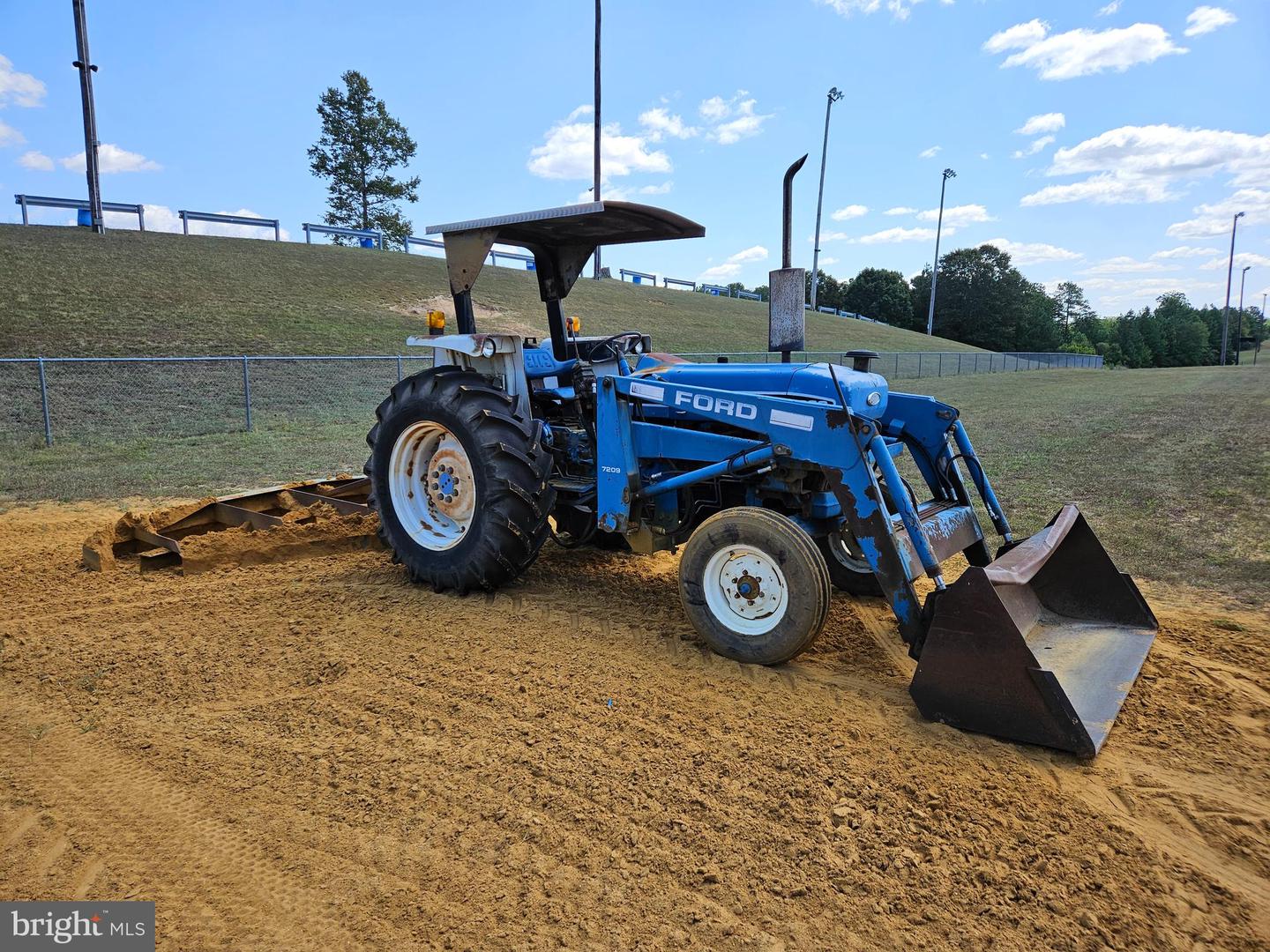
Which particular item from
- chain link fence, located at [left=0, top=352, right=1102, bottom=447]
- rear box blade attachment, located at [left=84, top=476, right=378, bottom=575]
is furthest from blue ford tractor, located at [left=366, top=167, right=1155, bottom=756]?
chain link fence, located at [left=0, top=352, right=1102, bottom=447]

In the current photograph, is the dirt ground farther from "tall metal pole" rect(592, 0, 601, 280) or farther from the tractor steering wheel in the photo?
"tall metal pole" rect(592, 0, 601, 280)

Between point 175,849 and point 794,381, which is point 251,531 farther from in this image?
point 794,381

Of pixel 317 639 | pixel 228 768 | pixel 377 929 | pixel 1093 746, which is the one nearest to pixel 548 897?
pixel 377 929

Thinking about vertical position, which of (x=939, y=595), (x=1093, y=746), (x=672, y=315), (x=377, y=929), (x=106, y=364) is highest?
(x=672, y=315)

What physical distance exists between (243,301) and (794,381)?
24503 millimetres

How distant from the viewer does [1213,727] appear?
3047mm

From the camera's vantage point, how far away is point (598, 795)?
2652mm

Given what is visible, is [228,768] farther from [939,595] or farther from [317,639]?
[939,595]

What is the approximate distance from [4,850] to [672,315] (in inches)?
1497

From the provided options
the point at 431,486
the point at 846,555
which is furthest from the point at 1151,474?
the point at 431,486

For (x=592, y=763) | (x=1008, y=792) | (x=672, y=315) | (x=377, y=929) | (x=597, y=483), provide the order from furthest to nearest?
(x=672, y=315) < (x=597, y=483) < (x=592, y=763) < (x=1008, y=792) < (x=377, y=929)

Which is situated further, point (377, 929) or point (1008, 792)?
point (1008, 792)

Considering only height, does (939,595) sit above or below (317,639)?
above

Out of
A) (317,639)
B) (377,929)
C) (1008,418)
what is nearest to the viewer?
(377,929)
